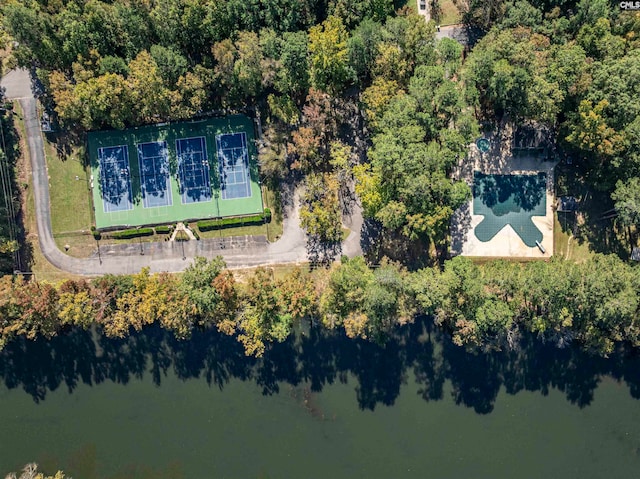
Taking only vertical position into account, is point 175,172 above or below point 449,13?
below

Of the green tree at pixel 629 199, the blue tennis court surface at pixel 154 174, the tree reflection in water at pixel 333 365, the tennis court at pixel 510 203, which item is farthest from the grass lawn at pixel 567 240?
the blue tennis court surface at pixel 154 174

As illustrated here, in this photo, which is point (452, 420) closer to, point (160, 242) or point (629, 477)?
point (629, 477)

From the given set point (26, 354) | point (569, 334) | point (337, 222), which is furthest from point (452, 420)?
point (26, 354)

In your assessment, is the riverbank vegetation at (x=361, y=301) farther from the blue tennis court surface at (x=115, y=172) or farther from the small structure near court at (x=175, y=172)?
the blue tennis court surface at (x=115, y=172)

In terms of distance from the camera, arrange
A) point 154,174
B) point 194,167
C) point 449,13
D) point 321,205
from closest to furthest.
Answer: point 321,205 < point 449,13 < point 194,167 < point 154,174

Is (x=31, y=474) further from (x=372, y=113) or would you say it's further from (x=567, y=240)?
(x=567, y=240)

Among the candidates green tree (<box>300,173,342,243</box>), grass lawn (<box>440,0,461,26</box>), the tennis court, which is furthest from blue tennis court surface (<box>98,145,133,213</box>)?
the tennis court

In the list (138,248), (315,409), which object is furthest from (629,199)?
(138,248)
